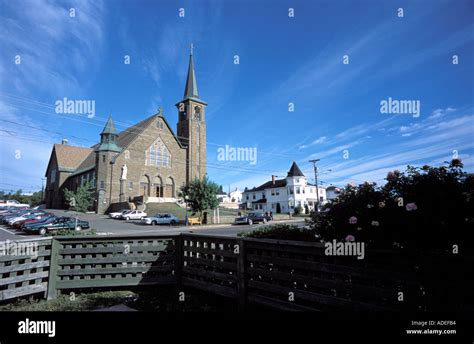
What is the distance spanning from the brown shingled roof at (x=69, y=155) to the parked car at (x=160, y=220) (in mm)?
38502

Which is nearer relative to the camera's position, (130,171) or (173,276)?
(173,276)

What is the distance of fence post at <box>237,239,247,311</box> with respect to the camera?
4.63m

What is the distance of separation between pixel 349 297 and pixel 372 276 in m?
0.47

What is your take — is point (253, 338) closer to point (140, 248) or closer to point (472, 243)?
point (472, 243)

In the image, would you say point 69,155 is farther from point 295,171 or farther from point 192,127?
point 295,171

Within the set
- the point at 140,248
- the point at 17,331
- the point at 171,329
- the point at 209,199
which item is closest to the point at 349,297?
the point at 171,329

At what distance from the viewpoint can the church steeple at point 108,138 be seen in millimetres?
Answer: 45078

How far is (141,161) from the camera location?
1922 inches

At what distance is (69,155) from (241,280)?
69.0 m

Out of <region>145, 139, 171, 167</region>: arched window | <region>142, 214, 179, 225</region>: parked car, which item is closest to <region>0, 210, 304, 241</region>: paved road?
<region>142, 214, 179, 225</region>: parked car

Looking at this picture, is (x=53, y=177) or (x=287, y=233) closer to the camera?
(x=287, y=233)

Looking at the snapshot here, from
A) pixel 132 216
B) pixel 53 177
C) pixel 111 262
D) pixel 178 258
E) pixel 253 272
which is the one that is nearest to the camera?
pixel 253 272

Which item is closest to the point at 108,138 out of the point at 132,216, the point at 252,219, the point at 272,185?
the point at 132,216

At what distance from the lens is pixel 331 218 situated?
4684 millimetres
